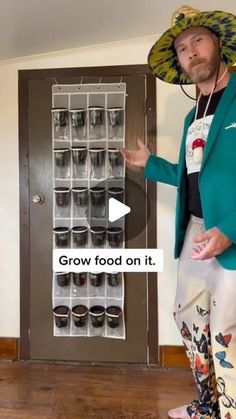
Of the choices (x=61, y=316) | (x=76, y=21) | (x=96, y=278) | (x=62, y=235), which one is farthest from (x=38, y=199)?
(x=76, y=21)

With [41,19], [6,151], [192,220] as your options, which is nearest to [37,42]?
[41,19]

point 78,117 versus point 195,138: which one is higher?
point 78,117

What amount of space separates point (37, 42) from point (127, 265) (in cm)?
114

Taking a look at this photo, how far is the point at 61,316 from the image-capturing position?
201 cm

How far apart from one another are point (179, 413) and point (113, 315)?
565 mm

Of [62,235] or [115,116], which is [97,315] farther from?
[115,116]

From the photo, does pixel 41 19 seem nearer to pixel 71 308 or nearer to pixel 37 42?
pixel 37 42

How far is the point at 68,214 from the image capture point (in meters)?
2.00

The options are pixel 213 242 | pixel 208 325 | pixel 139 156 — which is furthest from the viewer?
pixel 139 156

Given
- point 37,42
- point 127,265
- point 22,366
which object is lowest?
point 22,366

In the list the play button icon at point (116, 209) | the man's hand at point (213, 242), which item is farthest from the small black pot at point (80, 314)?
the man's hand at point (213, 242)

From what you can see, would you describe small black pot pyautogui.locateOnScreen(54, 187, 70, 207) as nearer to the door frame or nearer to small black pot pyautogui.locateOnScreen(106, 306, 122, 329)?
the door frame

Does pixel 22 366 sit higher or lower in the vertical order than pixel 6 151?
lower

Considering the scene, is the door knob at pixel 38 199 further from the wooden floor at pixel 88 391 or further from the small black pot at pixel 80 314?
the wooden floor at pixel 88 391
